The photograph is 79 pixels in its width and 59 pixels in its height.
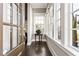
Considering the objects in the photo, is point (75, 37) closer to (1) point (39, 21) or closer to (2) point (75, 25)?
(2) point (75, 25)

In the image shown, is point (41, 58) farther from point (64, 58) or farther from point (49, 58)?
point (64, 58)

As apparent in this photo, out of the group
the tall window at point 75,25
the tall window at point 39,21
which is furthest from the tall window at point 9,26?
the tall window at point 39,21

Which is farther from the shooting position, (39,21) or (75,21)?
(39,21)

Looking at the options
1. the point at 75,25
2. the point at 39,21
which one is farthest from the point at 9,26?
the point at 39,21

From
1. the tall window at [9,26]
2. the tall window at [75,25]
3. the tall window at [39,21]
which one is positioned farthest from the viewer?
the tall window at [39,21]

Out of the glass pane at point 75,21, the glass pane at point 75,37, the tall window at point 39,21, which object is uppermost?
the tall window at point 39,21

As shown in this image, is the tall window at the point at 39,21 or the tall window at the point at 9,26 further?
the tall window at the point at 39,21

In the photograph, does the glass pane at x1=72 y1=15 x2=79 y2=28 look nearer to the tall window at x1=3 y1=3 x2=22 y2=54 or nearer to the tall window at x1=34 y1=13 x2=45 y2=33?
the tall window at x1=3 y1=3 x2=22 y2=54

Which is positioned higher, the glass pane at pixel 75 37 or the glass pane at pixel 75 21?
the glass pane at pixel 75 21

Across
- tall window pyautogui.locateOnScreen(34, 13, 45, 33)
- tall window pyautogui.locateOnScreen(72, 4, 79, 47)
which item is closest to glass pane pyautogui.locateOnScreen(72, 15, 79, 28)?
tall window pyautogui.locateOnScreen(72, 4, 79, 47)

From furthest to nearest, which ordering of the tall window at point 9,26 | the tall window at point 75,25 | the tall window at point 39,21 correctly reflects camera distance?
the tall window at point 39,21, the tall window at point 75,25, the tall window at point 9,26

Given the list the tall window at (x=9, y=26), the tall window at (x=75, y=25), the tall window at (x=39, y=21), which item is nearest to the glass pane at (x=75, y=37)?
the tall window at (x=75, y=25)

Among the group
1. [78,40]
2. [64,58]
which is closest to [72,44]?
[78,40]

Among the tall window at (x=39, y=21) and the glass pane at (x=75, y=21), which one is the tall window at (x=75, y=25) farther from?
the tall window at (x=39, y=21)
